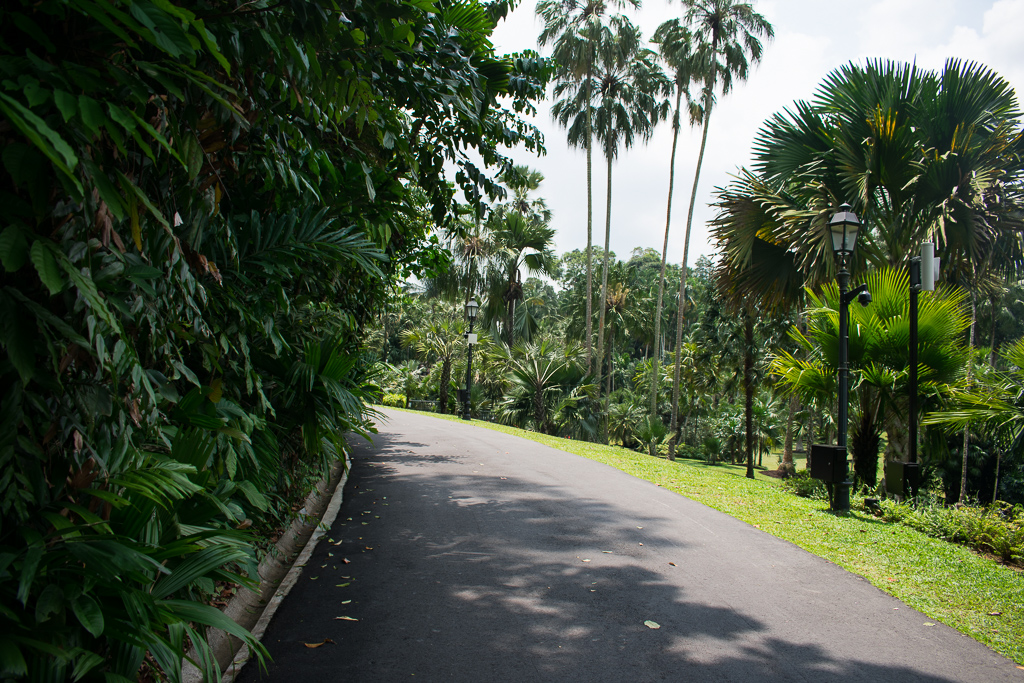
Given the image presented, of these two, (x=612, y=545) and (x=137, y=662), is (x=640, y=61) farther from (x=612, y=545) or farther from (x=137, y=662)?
(x=137, y=662)

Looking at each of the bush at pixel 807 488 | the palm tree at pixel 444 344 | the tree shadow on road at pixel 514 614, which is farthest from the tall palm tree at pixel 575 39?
the tree shadow on road at pixel 514 614

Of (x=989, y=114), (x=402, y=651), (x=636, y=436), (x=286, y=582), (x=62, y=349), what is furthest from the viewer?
(x=636, y=436)

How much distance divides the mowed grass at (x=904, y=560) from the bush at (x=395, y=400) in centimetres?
2518

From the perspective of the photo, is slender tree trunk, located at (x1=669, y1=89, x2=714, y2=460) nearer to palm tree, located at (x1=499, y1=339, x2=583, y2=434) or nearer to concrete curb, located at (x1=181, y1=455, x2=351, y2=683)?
palm tree, located at (x1=499, y1=339, x2=583, y2=434)

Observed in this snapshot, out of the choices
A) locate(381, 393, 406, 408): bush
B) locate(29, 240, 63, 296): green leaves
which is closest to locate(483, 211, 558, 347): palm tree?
locate(381, 393, 406, 408): bush

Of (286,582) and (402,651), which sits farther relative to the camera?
(286,582)

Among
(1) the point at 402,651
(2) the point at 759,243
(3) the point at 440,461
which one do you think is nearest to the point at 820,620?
(1) the point at 402,651

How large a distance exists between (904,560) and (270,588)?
20.2 feet

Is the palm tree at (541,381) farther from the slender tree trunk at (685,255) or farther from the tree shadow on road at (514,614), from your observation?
the tree shadow on road at (514,614)

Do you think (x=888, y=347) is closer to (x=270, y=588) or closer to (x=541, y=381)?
(x=270, y=588)

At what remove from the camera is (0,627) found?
7.32 feet

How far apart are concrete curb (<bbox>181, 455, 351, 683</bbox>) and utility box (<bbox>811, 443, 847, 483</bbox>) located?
661 cm

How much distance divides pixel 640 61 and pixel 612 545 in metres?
27.1

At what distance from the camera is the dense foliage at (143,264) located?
6.44ft
